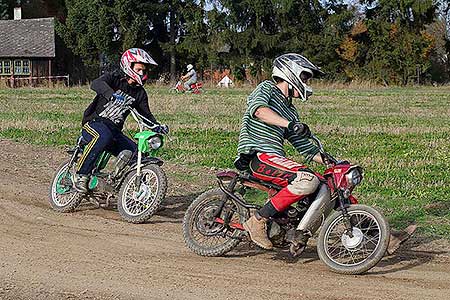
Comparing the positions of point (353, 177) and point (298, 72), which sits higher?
point (298, 72)

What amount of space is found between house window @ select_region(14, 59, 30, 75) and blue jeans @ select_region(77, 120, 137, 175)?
2202 inches

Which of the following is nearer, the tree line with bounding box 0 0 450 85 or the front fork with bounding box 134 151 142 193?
the front fork with bounding box 134 151 142 193

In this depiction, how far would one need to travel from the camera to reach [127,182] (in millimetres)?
9492

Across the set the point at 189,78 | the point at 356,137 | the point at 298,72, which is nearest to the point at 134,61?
the point at 298,72

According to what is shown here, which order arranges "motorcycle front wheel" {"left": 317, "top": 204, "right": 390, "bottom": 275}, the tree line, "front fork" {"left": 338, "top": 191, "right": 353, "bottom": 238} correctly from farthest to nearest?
the tree line
"front fork" {"left": 338, "top": 191, "right": 353, "bottom": 238}
"motorcycle front wheel" {"left": 317, "top": 204, "right": 390, "bottom": 275}

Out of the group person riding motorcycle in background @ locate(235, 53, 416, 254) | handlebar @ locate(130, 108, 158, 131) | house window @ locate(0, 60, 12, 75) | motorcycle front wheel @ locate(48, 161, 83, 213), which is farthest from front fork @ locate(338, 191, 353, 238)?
house window @ locate(0, 60, 12, 75)

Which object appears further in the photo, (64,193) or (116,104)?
(64,193)

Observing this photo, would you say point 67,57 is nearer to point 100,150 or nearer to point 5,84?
point 5,84

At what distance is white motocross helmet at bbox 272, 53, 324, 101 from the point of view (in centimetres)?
745

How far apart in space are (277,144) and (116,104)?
9.57ft

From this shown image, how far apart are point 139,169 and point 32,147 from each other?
7450mm

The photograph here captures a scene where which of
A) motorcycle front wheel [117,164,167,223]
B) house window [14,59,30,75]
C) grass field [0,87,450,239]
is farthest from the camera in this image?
house window [14,59,30,75]

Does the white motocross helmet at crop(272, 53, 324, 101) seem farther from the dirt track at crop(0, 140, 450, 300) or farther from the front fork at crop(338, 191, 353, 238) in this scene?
the dirt track at crop(0, 140, 450, 300)

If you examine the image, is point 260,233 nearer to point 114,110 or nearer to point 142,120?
point 142,120
